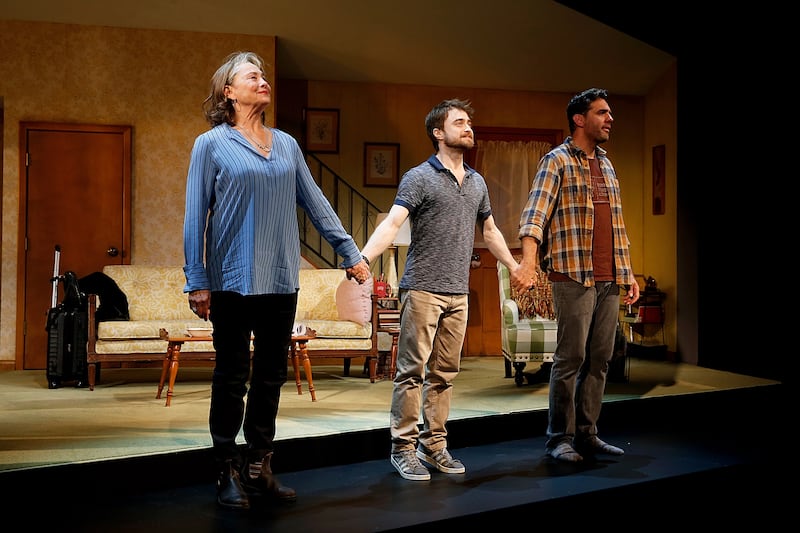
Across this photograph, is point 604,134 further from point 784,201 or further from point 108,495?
point 784,201

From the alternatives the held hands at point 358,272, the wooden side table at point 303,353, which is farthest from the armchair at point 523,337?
the held hands at point 358,272

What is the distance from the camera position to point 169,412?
15.4 feet

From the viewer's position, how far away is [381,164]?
822cm

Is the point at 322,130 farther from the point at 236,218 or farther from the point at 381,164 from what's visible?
the point at 236,218

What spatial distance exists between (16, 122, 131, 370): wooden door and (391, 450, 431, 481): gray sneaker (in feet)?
15.0

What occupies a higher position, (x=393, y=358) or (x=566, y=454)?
(x=393, y=358)

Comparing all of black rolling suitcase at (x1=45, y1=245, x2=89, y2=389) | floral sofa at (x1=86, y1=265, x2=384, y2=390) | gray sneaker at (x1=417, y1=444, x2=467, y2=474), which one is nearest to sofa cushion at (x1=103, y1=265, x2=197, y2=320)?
floral sofa at (x1=86, y1=265, x2=384, y2=390)

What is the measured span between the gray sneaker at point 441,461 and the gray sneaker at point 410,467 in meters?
0.07

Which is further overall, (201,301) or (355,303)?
(355,303)

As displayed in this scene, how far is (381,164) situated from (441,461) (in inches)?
204

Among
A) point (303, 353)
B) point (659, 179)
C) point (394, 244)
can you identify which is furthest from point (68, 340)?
point (659, 179)

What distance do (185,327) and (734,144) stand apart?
4.82 m

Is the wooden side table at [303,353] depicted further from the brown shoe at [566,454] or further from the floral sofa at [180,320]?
the brown shoe at [566,454]

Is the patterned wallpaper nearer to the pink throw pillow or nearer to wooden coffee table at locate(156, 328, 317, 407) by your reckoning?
the pink throw pillow
